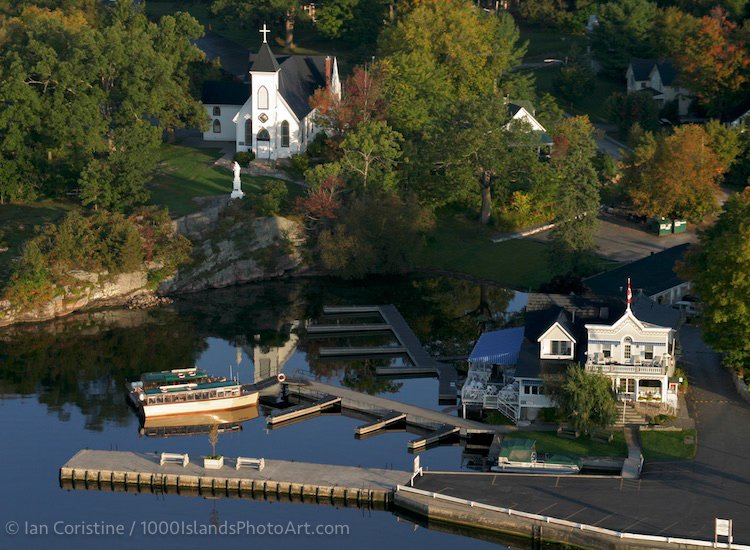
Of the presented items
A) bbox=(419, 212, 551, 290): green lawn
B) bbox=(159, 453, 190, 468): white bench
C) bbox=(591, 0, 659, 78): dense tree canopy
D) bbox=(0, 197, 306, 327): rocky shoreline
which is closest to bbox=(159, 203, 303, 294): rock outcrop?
bbox=(0, 197, 306, 327): rocky shoreline

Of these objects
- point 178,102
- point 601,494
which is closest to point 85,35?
point 178,102

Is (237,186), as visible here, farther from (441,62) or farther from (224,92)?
(441,62)

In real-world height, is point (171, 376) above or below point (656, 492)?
above

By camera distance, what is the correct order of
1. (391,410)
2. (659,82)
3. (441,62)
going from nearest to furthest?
(391,410)
(441,62)
(659,82)

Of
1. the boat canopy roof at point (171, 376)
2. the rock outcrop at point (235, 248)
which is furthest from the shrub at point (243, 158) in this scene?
the boat canopy roof at point (171, 376)

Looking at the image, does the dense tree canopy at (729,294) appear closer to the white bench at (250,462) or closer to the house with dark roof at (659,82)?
the white bench at (250,462)

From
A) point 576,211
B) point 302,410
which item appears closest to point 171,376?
point 302,410
